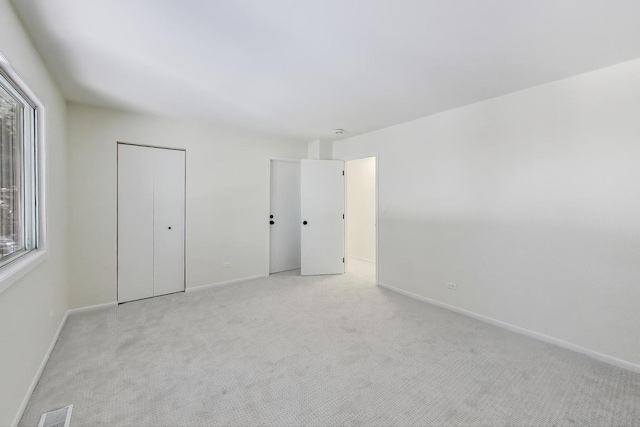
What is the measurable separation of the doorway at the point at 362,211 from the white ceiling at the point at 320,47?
2903 mm

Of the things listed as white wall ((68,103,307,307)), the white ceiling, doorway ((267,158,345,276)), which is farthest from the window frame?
doorway ((267,158,345,276))

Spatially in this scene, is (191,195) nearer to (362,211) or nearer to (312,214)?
(312,214)

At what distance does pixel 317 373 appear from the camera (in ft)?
6.82

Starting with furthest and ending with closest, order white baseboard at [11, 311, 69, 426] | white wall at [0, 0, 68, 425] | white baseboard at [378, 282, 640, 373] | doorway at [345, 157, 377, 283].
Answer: doorway at [345, 157, 377, 283]
white baseboard at [378, 282, 640, 373]
white baseboard at [11, 311, 69, 426]
white wall at [0, 0, 68, 425]

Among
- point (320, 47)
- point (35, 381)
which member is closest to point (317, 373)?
point (35, 381)

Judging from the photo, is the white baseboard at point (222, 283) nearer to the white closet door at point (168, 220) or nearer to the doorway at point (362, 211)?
the white closet door at point (168, 220)

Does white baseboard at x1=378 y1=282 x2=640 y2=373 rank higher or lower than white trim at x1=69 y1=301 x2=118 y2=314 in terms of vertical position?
lower

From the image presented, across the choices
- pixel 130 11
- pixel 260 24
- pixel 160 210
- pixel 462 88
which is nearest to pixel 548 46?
pixel 462 88

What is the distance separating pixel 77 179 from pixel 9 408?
241 cm

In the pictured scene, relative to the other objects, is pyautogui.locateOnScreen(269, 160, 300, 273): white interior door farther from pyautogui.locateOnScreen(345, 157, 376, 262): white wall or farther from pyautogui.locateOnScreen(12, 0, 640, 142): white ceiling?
pyautogui.locateOnScreen(12, 0, 640, 142): white ceiling

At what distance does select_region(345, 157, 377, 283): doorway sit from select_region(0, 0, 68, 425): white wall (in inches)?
171

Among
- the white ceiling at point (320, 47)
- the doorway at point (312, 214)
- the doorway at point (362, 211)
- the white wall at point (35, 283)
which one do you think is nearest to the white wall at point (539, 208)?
the white ceiling at point (320, 47)

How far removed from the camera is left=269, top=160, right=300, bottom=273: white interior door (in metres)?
4.86

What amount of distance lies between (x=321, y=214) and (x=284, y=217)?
0.70 meters
